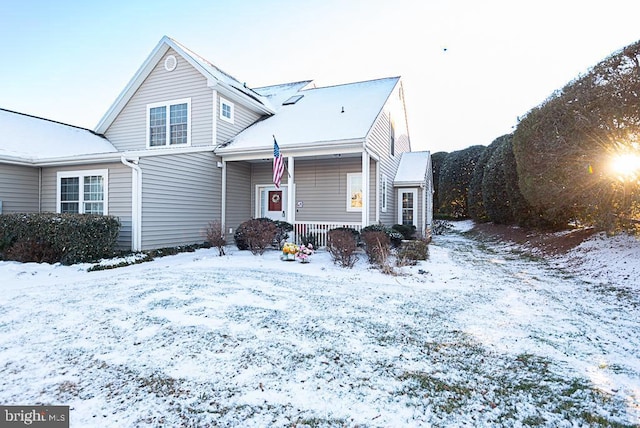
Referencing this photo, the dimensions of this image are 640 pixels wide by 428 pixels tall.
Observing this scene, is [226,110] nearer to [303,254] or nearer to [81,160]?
A: [81,160]

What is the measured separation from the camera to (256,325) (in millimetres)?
4035

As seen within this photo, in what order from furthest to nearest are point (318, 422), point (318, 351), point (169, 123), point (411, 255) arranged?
1. point (169, 123)
2. point (411, 255)
3. point (318, 351)
4. point (318, 422)

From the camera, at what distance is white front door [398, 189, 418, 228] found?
1488cm

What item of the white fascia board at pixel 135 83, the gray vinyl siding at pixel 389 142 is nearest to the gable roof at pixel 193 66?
the white fascia board at pixel 135 83

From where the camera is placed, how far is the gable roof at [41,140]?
32.9 ft

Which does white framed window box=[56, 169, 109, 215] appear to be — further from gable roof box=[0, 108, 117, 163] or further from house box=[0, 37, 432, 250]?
gable roof box=[0, 108, 117, 163]

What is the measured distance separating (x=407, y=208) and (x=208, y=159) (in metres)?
8.76

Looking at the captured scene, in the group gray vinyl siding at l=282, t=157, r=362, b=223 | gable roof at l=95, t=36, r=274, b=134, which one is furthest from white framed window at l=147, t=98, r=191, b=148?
gray vinyl siding at l=282, t=157, r=362, b=223

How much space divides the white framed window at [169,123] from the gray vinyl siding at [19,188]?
4.00 metres

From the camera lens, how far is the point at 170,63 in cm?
1291

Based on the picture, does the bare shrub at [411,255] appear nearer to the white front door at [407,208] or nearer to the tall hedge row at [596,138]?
the tall hedge row at [596,138]

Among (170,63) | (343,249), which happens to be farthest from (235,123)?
(343,249)

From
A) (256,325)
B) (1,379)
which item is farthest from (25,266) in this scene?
(256,325)

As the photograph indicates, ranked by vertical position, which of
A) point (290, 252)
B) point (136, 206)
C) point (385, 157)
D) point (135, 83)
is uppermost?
point (135, 83)
